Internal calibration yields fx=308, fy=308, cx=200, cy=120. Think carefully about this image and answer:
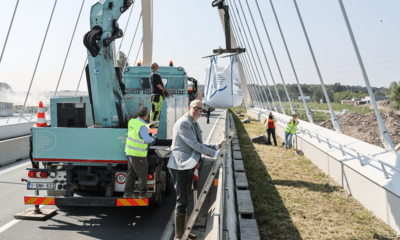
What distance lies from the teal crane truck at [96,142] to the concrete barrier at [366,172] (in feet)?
12.5

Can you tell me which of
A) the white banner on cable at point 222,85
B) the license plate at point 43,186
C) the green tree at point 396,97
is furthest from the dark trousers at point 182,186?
the green tree at point 396,97

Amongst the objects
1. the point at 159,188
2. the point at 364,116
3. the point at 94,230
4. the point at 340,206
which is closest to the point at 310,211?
the point at 340,206

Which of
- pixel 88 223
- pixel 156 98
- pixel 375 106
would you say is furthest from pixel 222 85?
pixel 88 223

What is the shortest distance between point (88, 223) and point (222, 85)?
788 cm

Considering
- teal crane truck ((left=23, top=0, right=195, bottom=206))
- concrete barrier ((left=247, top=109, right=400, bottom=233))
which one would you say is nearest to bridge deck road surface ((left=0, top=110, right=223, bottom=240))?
teal crane truck ((left=23, top=0, right=195, bottom=206))

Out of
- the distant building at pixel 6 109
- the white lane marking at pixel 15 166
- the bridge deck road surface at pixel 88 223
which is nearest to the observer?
the bridge deck road surface at pixel 88 223

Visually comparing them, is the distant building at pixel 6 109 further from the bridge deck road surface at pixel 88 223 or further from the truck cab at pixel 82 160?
the truck cab at pixel 82 160

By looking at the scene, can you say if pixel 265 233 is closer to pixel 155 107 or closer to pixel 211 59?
pixel 155 107

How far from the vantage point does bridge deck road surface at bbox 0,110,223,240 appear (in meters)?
4.73

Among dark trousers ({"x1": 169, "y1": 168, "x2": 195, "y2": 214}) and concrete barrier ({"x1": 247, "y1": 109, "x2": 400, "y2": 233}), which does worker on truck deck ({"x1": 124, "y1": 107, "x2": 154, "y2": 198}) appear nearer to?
dark trousers ({"x1": 169, "y1": 168, "x2": 195, "y2": 214})

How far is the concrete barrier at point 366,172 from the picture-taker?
199 inches

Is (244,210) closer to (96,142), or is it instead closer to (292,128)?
(96,142)

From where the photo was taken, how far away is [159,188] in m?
5.26

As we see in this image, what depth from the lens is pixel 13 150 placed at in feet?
32.9
